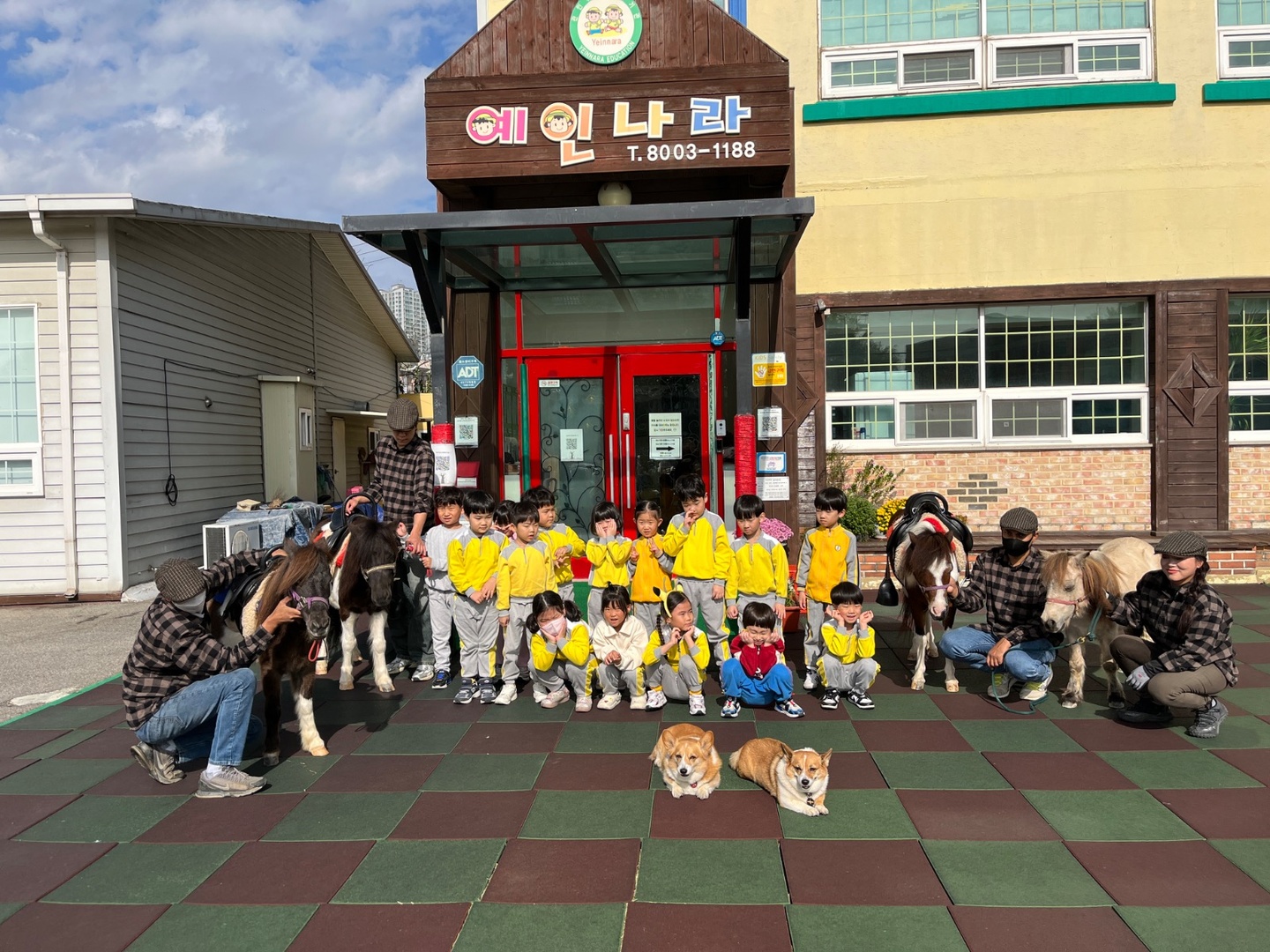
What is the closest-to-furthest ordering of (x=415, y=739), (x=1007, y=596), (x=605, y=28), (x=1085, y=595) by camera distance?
(x=415, y=739) < (x=1085, y=595) < (x=1007, y=596) < (x=605, y=28)

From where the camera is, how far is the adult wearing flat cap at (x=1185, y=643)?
4.66 m

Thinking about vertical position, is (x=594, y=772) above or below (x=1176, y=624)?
below

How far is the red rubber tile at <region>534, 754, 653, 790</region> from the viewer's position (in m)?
4.27

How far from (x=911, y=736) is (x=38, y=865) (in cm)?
449

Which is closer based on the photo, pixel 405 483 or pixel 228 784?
pixel 228 784

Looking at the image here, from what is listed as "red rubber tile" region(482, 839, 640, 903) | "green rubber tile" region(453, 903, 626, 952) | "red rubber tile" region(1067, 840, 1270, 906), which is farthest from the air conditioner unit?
"red rubber tile" region(1067, 840, 1270, 906)

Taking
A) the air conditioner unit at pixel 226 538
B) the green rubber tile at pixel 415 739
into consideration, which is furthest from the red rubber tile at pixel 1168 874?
the air conditioner unit at pixel 226 538

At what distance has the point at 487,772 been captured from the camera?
4492 mm

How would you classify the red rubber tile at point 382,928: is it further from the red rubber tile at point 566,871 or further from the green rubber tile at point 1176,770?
the green rubber tile at point 1176,770

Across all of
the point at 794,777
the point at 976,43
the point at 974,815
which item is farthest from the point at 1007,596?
the point at 976,43

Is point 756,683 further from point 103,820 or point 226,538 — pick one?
point 226,538

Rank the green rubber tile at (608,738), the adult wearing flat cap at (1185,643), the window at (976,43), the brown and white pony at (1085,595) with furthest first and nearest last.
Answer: the window at (976,43) → the brown and white pony at (1085,595) → the green rubber tile at (608,738) → the adult wearing flat cap at (1185,643)

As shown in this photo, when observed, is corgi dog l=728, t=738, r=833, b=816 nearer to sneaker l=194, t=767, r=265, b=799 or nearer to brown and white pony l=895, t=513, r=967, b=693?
brown and white pony l=895, t=513, r=967, b=693

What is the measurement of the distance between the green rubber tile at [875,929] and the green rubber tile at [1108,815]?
1.04 m
